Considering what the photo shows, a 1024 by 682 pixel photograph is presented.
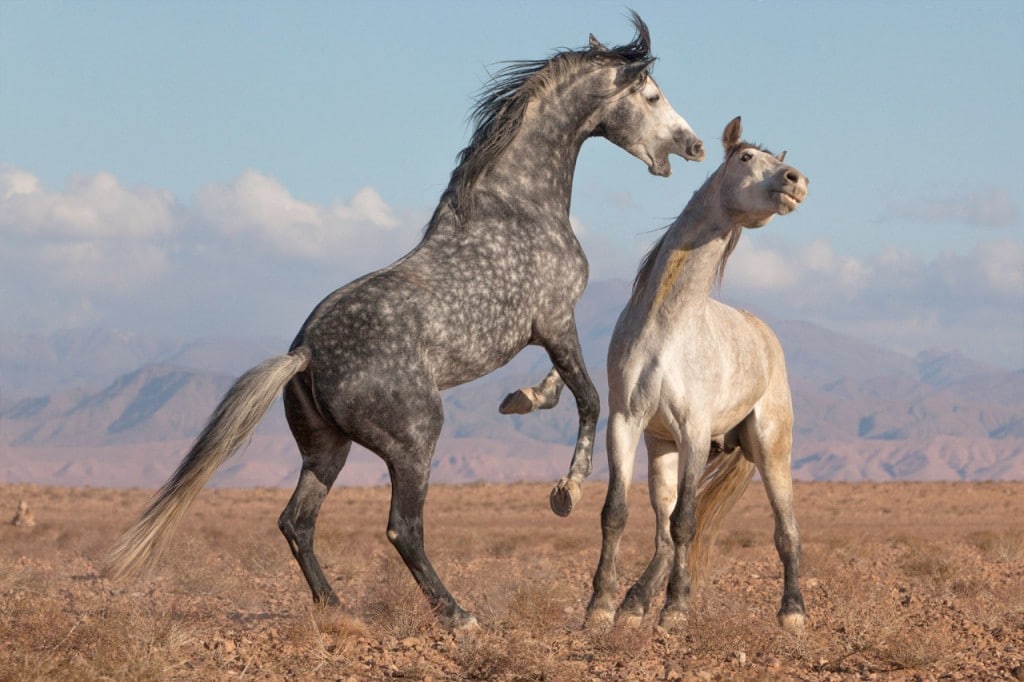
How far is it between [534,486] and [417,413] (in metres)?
38.4

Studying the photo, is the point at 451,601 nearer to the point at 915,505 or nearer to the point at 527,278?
the point at 527,278

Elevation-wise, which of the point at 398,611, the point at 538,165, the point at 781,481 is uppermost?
the point at 538,165

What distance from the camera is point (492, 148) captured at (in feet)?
26.5

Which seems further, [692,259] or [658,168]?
[658,168]

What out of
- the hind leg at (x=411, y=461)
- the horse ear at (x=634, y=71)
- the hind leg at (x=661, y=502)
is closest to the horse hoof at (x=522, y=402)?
the hind leg at (x=411, y=461)

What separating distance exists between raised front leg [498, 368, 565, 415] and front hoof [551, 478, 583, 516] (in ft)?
1.65

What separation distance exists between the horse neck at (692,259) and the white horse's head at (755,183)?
5.4 inches

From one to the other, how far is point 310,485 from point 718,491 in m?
3.69

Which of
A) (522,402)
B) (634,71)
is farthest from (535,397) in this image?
(634,71)

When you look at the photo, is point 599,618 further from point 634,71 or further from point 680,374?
point 634,71

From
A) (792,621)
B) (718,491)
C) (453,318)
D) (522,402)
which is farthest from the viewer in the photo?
(718,491)

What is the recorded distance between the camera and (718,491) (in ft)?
32.6

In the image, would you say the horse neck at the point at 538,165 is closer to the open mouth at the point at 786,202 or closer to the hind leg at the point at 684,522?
the open mouth at the point at 786,202

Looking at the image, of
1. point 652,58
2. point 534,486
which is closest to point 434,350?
point 652,58
